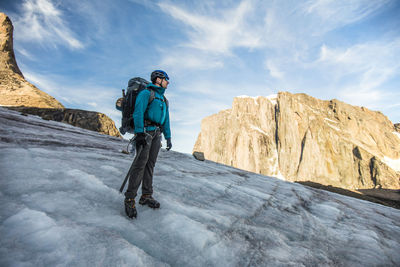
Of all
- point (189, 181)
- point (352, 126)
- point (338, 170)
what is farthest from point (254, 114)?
point (189, 181)

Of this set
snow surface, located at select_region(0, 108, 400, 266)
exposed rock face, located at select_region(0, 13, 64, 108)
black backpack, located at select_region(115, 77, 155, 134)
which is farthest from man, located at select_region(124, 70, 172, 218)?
exposed rock face, located at select_region(0, 13, 64, 108)

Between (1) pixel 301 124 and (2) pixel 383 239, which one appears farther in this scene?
(1) pixel 301 124

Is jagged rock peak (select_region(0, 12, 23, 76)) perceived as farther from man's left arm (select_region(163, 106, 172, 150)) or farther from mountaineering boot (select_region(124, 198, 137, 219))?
mountaineering boot (select_region(124, 198, 137, 219))

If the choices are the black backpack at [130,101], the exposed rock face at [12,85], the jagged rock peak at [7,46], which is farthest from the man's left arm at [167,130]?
the jagged rock peak at [7,46]

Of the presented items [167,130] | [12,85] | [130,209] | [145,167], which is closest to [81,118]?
[12,85]

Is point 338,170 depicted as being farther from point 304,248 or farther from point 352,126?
point 304,248

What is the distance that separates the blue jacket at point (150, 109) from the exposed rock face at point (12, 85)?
159 feet

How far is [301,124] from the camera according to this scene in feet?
292

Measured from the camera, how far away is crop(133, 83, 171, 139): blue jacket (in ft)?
11.5

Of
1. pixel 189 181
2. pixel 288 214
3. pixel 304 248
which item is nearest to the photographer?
pixel 304 248

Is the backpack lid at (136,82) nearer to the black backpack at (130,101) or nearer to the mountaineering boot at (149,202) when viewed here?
the black backpack at (130,101)

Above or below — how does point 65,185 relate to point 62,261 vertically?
above

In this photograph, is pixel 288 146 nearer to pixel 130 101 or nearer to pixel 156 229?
pixel 130 101

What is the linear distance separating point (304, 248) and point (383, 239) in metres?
2.35
